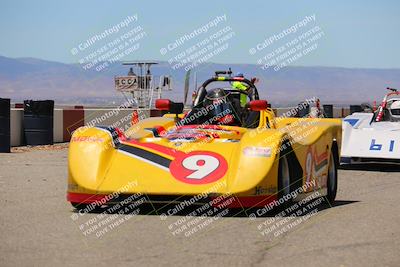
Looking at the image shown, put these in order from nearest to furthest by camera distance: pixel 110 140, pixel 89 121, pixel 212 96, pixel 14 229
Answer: pixel 14 229 → pixel 110 140 → pixel 212 96 → pixel 89 121

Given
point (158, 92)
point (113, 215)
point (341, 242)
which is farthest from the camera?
point (158, 92)

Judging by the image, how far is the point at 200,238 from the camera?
6.97 m

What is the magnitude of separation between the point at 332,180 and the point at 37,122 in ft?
31.4

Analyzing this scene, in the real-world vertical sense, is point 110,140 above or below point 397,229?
above

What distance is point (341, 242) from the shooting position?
22.5 feet

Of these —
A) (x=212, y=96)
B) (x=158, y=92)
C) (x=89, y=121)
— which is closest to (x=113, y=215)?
(x=212, y=96)

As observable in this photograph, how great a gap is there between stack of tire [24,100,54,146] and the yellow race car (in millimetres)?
8878

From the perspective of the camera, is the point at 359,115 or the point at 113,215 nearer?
the point at 113,215

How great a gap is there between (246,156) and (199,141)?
2.93 ft

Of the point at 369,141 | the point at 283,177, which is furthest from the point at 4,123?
the point at 283,177

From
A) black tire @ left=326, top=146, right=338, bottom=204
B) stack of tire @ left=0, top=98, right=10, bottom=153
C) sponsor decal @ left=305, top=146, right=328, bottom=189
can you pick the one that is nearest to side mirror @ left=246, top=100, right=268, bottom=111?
sponsor decal @ left=305, top=146, right=328, bottom=189

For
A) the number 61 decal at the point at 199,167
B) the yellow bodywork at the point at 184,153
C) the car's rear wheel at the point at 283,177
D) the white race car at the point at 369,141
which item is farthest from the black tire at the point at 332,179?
the white race car at the point at 369,141

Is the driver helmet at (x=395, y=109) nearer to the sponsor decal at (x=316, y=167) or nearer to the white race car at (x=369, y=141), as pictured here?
the white race car at (x=369, y=141)

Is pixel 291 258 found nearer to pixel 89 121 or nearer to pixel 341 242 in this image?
pixel 341 242
